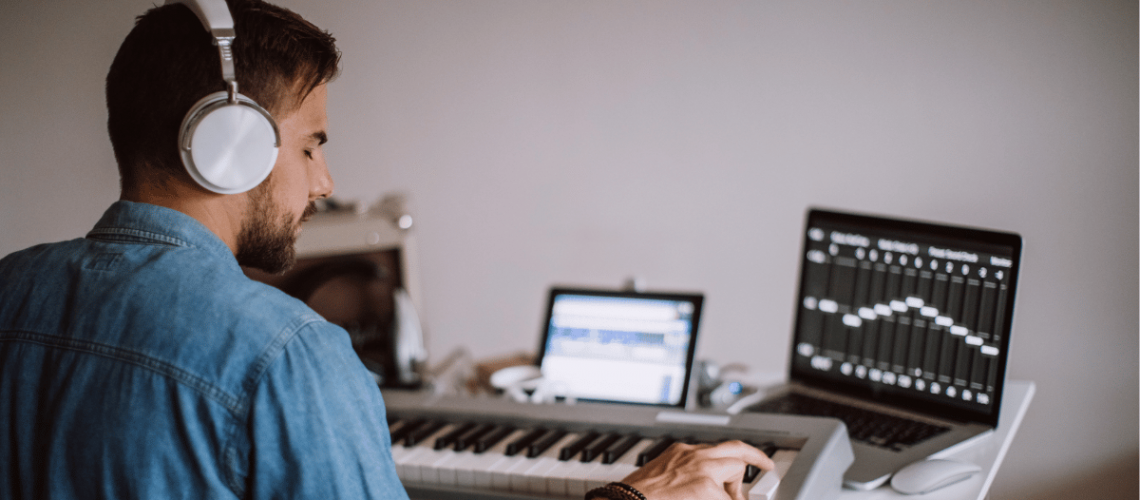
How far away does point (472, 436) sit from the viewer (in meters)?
1.28

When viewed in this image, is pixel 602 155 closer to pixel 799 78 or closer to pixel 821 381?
pixel 799 78

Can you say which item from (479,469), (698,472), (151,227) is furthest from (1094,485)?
(151,227)

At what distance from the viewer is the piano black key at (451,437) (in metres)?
1.26

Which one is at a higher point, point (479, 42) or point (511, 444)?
point (479, 42)

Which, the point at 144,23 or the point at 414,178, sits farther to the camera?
the point at 414,178

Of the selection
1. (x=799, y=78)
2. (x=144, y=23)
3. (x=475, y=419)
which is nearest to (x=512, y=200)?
(x=799, y=78)

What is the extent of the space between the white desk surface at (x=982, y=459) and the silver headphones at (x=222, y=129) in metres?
0.87

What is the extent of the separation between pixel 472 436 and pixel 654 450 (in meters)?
0.29

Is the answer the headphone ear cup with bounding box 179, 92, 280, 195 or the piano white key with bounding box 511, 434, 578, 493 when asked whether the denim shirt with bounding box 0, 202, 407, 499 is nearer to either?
the headphone ear cup with bounding box 179, 92, 280, 195

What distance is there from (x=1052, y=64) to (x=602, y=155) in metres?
1.13

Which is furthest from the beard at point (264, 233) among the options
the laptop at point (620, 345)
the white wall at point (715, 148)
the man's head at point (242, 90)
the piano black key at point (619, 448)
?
the white wall at point (715, 148)

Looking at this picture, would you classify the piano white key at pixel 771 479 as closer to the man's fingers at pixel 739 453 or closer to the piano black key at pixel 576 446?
the man's fingers at pixel 739 453

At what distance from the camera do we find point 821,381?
1.52m

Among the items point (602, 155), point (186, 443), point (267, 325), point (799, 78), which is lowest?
point (186, 443)
